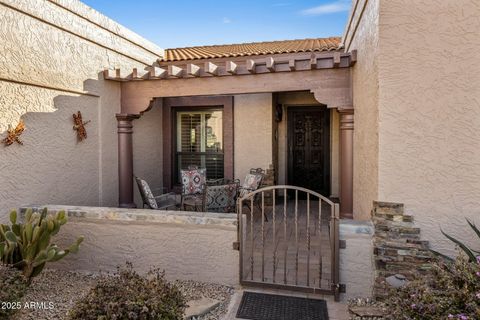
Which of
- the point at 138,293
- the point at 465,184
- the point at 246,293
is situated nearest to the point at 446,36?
the point at 465,184

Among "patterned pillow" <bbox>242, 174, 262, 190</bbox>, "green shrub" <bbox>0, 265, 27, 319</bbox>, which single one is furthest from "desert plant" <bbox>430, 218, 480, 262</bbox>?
"green shrub" <bbox>0, 265, 27, 319</bbox>

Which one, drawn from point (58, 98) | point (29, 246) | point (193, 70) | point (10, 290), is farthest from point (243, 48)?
point (10, 290)

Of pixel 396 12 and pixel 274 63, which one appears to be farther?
pixel 274 63

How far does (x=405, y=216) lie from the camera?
4.23 metres

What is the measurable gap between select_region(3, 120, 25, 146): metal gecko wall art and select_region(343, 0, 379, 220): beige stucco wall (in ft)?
17.8

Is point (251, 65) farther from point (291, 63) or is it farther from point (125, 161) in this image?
point (125, 161)

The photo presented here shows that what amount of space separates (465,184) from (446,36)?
1.79 m

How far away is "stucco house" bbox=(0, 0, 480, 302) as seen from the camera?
4.08 metres

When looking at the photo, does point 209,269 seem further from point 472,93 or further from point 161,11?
point 161,11

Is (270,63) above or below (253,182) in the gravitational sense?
above

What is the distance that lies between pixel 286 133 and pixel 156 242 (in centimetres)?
635

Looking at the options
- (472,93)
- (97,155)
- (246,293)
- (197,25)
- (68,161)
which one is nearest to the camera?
(472,93)

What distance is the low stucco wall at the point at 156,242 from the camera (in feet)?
15.9

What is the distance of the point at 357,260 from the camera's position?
175 inches
